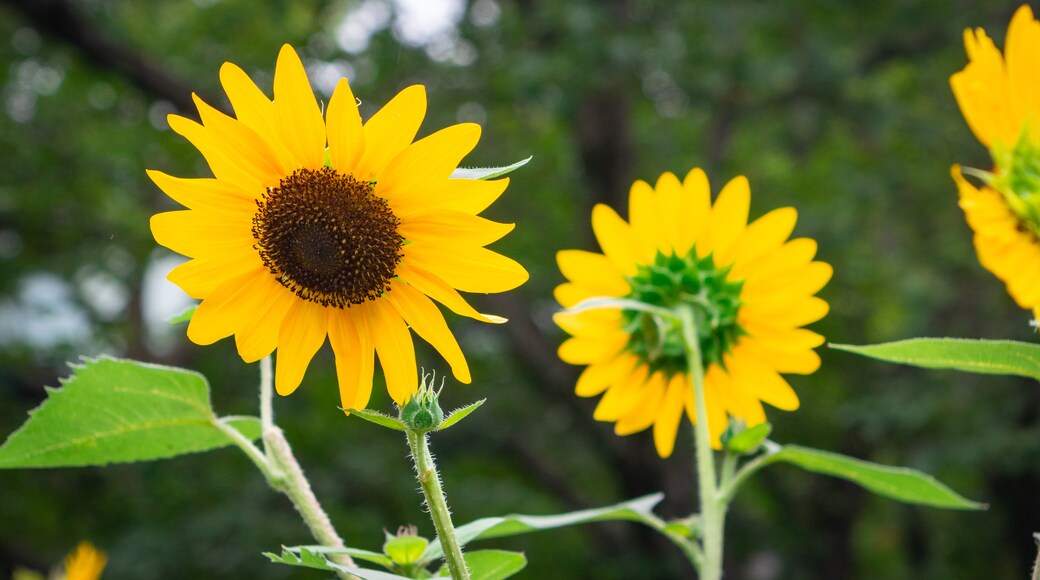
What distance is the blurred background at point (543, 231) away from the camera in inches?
202

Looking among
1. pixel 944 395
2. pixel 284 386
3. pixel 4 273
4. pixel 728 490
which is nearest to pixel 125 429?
pixel 284 386

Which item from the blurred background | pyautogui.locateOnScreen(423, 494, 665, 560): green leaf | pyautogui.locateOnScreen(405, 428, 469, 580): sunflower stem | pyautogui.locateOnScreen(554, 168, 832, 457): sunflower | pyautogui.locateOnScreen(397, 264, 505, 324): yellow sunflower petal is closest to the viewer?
pyautogui.locateOnScreen(405, 428, 469, 580): sunflower stem

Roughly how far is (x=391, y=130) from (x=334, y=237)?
11 cm

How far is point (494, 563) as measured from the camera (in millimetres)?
616

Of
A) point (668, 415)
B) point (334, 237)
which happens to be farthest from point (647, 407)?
point (334, 237)

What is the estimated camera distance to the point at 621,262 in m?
0.96

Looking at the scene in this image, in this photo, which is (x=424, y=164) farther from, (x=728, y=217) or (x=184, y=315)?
(x=728, y=217)

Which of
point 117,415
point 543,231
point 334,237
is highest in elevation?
point 543,231

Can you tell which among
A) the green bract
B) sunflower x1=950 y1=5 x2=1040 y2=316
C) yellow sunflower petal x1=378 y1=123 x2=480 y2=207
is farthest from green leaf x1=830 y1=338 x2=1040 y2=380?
the green bract

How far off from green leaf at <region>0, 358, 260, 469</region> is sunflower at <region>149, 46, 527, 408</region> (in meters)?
0.05

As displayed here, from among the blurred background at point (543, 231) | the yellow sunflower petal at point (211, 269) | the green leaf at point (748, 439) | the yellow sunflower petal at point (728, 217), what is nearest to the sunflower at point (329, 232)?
the yellow sunflower petal at point (211, 269)

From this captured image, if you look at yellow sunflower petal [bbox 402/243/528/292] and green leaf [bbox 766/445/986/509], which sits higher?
yellow sunflower petal [bbox 402/243/528/292]

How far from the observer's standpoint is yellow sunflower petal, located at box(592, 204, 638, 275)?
95 centimetres

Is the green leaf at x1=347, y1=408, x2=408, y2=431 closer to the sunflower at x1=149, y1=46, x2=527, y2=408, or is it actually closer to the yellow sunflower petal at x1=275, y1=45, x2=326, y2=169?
the sunflower at x1=149, y1=46, x2=527, y2=408
